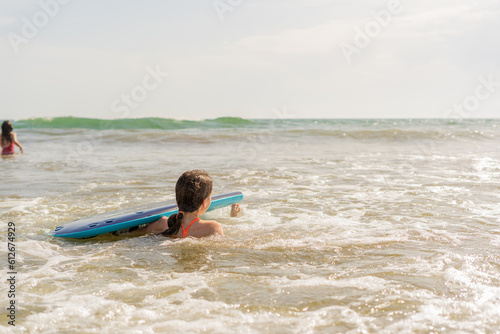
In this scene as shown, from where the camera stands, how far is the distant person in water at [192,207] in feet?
12.4

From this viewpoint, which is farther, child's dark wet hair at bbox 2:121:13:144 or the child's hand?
child's dark wet hair at bbox 2:121:13:144

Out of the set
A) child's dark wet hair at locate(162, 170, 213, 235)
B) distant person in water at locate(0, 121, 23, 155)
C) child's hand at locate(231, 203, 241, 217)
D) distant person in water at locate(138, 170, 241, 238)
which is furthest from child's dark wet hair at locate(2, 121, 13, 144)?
child's dark wet hair at locate(162, 170, 213, 235)

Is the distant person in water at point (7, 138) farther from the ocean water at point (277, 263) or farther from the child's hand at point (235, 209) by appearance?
the child's hand at point (235, 209)

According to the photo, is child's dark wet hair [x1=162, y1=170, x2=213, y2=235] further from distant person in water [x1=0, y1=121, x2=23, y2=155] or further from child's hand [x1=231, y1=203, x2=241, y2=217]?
distant person in water [x1=0, y1=121, x2=23, y2=155]

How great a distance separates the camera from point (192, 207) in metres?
3.84

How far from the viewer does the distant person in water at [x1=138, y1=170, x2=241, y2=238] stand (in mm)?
3768

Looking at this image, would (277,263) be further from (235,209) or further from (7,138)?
(7,138)

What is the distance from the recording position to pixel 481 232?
13.4ft

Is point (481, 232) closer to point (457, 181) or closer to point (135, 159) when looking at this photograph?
point (457, 181)

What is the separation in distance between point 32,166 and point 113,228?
6.24m

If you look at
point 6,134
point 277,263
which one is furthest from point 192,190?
point 6,134

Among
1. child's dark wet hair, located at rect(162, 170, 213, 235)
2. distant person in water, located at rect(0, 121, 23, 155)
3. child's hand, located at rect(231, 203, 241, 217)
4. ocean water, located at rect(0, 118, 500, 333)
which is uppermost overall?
distant person in water, located at rect(0, 121, 23, 155)

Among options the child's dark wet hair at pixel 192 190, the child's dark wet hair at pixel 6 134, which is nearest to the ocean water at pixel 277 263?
the child's dark wet hair at pixel 192 190

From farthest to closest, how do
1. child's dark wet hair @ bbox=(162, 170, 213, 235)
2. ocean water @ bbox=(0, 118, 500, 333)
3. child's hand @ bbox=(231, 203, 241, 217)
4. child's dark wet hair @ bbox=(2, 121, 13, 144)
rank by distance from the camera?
child's dark wet hair @ bbox=(2, 121, 13, 144) → child's hand @ bbox=(231, 203, 241, 217) → child's dark wet hair @ bbox=(162, 170, 213, 235) → ocean water @ bbox=(0, 118, 500, 333)
